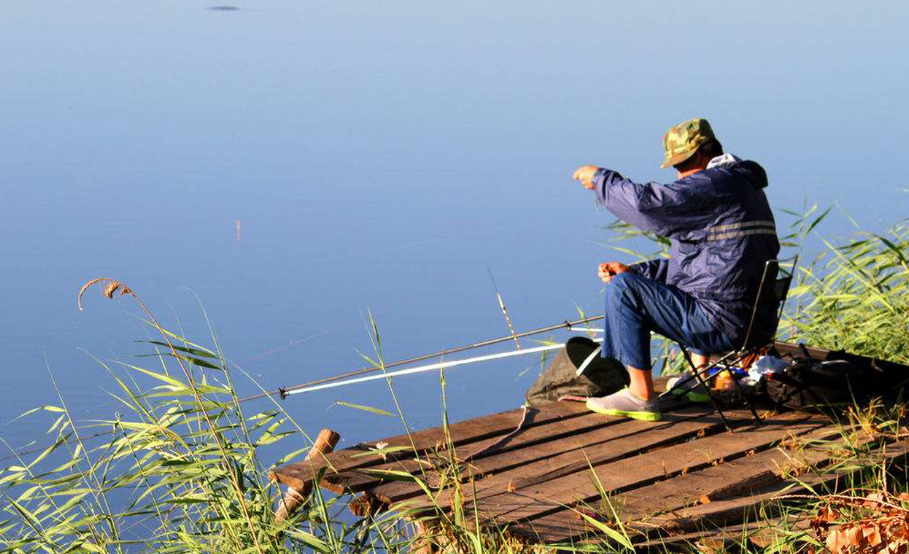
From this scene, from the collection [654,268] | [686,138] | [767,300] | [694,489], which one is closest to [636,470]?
[694,489]

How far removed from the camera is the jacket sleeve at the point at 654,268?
19.5 feet

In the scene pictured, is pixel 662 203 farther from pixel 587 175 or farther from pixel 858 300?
pixel 858 300

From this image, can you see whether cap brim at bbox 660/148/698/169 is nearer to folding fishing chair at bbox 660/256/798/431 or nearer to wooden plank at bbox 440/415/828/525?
folding fishing chair at bbox 660/256/798/431

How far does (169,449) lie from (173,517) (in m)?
0.32

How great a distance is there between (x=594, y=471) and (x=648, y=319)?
3.40 feet

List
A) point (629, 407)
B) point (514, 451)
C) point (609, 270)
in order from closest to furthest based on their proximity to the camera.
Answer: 1. point (514, 451)
2. point (629, 407)
3. point (609, 270)

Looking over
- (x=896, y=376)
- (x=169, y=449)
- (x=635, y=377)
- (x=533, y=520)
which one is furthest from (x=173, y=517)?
(x=896, y=376)

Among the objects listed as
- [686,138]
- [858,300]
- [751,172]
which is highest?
[686,138]

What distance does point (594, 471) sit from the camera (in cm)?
445

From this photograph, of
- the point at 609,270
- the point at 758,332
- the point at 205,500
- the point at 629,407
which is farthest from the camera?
the point at 609,270

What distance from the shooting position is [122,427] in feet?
13.9

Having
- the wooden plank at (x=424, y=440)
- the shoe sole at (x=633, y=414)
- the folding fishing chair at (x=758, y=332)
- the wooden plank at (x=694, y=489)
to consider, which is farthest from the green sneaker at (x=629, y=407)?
the wooden plank at (x=694, y=489)

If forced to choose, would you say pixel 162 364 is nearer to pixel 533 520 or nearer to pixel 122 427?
pixel 122 427

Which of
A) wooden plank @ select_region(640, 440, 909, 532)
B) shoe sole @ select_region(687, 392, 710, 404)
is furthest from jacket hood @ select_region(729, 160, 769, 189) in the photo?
wooden plank @ select_region(640, 440, 909, 532)
